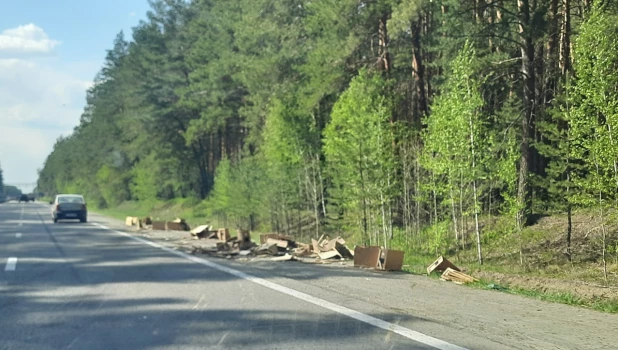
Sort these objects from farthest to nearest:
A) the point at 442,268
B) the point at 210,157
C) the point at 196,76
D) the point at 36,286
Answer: the point at 210,157 → the point at 196,76 → the point at 442,268 → the point at 36,286

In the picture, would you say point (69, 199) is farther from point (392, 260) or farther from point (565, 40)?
point (392, 260)

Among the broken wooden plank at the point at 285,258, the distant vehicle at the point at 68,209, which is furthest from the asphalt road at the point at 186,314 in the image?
the distant vehicle at the point at 68,209

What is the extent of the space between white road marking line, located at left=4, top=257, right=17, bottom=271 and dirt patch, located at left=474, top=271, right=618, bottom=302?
10.3 metres

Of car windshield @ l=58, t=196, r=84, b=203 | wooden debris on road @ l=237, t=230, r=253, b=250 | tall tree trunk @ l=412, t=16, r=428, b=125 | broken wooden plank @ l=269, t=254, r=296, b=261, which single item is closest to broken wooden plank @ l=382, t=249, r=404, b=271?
broken wooden plank @ l=269, t=254, r=296, b=261

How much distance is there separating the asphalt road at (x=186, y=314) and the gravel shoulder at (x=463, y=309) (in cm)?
15

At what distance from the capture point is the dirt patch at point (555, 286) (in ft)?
44.7

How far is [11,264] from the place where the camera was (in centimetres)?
1759

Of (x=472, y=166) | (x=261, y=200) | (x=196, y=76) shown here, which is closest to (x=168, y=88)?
(x=196, y=76)

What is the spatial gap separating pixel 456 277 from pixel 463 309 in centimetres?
387

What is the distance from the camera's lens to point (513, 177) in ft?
69.5

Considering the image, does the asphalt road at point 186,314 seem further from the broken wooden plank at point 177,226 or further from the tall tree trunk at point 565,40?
the broken wooden plank at point 177,226

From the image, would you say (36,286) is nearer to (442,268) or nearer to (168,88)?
(442,268)

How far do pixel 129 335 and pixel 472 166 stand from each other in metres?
13.7

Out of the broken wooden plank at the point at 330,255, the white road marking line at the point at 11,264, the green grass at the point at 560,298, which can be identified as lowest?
the green grass at the point at 560,298
